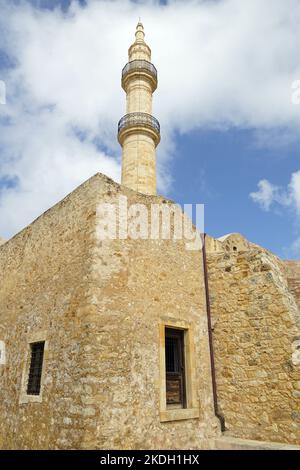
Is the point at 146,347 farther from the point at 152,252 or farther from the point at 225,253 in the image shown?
the point at 225,253

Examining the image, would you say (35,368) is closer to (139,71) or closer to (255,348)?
(255,348)

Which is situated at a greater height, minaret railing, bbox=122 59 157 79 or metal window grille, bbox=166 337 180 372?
minaret railing, bbox=122 59 157 79

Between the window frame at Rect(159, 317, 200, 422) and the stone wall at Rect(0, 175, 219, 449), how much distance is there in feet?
0.28

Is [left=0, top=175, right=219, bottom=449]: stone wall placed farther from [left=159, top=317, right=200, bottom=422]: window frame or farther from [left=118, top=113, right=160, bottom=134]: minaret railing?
[left=118, top=113, right=160, bottom=134]: minaret railing

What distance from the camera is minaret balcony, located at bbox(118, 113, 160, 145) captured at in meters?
16.0

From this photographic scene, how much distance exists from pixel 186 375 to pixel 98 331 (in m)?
→ 2.25

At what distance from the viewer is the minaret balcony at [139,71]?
56.6 ft

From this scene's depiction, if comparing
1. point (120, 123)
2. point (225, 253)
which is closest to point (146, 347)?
point (225, 253)

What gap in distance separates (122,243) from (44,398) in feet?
9.20

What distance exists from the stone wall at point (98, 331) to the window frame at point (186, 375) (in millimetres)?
85

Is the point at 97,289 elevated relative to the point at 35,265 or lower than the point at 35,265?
lower

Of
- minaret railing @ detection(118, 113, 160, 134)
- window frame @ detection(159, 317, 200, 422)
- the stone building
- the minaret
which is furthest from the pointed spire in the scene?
window frame @ detection(159, 317, 200, 422)

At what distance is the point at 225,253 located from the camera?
7.48 m

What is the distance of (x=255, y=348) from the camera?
20.7 feet
